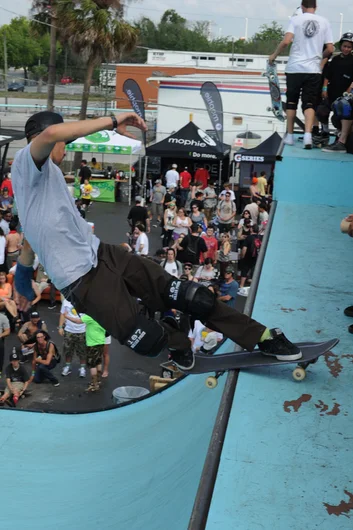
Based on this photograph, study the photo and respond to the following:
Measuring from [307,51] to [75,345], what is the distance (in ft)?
17.3

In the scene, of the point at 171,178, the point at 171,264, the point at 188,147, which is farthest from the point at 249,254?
the point at 188,147

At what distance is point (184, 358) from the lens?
382 cm

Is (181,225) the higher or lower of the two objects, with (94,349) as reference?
higher

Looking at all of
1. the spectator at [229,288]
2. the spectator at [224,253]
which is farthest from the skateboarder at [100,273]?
the spectator at [224,253]

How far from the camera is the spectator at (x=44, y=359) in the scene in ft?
31.6

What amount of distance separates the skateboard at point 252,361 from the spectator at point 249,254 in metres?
9.49

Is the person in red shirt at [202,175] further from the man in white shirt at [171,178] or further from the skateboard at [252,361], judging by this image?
the skateboard at [252,361]

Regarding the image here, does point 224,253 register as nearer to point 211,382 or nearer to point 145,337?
point 211,382

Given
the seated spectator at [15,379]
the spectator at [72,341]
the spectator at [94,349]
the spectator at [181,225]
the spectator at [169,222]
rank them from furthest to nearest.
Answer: the spectator at [169,222], the spectator at [181,225], the spectator at [72,341], the spectator at [94,349], the seated spectator at [15,379]

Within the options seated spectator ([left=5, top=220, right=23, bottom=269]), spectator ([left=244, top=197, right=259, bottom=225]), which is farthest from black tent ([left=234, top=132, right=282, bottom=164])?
seated spectator ([left=5, top=220, right=23, bottom=269])

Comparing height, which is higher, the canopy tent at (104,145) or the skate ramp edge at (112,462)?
the canopy tent at (104,145)

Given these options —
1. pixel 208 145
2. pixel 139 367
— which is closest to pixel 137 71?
pixel 208 145

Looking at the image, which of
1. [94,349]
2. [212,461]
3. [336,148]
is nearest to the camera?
[212,461]

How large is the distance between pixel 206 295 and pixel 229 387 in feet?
1.66
